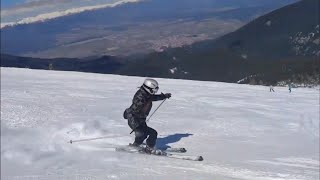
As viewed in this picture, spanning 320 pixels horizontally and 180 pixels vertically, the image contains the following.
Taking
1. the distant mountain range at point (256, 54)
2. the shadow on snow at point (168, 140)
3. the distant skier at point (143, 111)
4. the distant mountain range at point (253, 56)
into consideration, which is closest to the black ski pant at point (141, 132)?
the distant skier at point (143, 111)

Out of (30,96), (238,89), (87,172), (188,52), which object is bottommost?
(87,172)

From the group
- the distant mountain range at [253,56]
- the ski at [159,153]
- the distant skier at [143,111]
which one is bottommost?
the ski at [159,153]

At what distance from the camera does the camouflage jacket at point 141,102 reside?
920cm

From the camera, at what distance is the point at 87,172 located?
6348 millimetres

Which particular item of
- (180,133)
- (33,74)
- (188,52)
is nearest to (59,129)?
(180,133)

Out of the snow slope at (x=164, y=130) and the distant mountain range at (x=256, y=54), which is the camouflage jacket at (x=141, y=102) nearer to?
the snow slope at (x=164, y=130)

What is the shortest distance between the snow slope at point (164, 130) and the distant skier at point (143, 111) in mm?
569

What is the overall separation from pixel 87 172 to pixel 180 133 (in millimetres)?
5306

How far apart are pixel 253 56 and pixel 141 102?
336 feet

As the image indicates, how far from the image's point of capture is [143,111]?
9.36m

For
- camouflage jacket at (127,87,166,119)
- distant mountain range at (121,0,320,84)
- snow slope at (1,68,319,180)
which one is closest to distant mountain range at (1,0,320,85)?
distant mountain range at (121,0,320,84)

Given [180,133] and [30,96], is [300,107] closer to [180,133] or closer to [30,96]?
[180,133]

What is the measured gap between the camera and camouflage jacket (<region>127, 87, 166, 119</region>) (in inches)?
362

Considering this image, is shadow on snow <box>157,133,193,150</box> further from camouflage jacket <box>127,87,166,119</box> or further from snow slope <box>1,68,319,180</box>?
camouflage jacket <box>127,87,166,119</box>
